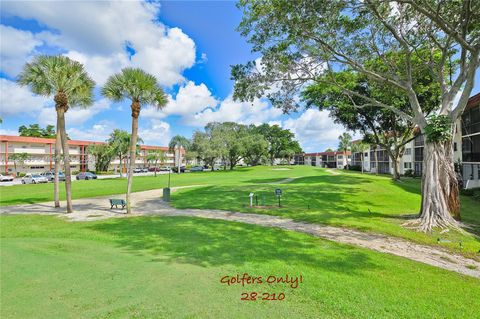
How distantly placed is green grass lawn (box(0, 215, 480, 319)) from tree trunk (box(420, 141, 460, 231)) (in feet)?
18.2

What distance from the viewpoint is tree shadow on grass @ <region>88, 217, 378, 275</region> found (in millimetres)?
6637

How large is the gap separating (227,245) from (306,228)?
4.03m

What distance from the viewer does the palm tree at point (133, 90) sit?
45.8 feet

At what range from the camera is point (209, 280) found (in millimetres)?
5352

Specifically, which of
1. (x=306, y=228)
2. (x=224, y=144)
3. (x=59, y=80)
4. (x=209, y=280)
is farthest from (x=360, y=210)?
(x=224, y=144)

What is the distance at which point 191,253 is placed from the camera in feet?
23.6

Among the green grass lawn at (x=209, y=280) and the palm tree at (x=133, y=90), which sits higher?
the palm tree at (x=133, y=90)

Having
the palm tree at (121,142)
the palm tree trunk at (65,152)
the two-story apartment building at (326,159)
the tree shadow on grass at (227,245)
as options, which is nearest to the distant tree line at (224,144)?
the palm tree at (121,142)

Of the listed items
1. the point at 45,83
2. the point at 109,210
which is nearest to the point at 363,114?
the point at 109,210

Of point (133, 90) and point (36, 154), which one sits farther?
point (36, 154)

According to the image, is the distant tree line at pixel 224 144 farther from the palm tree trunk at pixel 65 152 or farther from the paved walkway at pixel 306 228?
the palm tree trunk at pixel 65 152

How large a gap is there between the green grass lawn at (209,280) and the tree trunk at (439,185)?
553 centimetres

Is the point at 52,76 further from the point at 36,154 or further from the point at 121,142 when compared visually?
the point at 36,154

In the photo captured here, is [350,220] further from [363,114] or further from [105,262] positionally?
[363,114]
